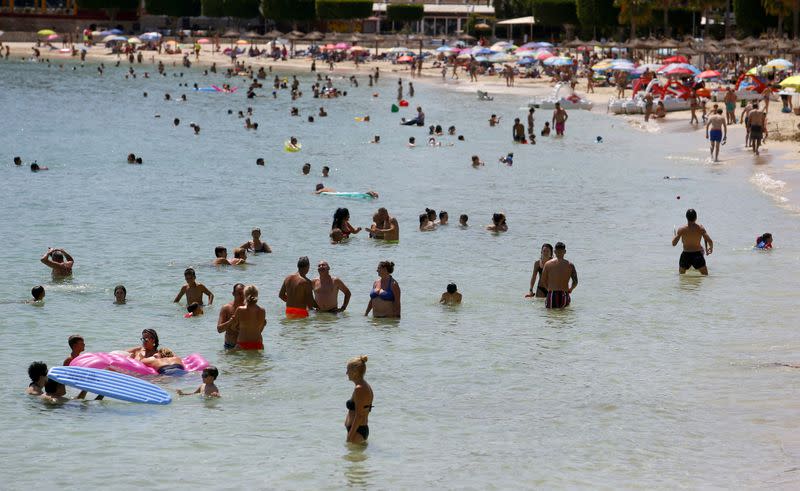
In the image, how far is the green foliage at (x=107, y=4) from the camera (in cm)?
11119

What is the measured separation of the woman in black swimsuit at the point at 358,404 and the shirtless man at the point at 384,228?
38.6 ft

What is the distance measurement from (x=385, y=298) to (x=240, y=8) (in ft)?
317

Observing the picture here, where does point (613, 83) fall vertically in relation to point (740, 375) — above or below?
above

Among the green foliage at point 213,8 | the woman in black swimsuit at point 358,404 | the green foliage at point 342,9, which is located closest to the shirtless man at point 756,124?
the woman in black swimsuit at point 358,404

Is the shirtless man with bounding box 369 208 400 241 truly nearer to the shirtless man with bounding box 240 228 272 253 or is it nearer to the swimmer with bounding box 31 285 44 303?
the shirtless man with bounding box 240 228 272 253

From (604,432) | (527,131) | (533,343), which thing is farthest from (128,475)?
(527,131)

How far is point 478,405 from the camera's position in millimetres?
13648

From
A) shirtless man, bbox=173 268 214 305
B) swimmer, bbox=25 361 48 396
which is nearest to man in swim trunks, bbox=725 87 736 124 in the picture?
shirtless man, bbox=173 268 214 305

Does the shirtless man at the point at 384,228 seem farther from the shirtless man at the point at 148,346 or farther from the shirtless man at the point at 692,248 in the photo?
the shirtless man at the point at 148,346

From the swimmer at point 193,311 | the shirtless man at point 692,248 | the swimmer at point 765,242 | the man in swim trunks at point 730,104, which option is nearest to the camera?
the swimmer at point 193,311

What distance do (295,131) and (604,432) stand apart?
127ft

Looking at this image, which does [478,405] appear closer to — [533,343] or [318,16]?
[533,343]

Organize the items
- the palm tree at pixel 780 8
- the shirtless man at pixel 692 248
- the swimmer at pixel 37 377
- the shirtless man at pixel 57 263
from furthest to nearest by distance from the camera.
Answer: the palm tree at pixel 780 8 → the shirtless man at pixel 57 263 → the shirtless man at pixel 692 248 → the swimmer at pixel 37 377

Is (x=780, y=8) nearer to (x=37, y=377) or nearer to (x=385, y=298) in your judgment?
(x=385, y=298)
